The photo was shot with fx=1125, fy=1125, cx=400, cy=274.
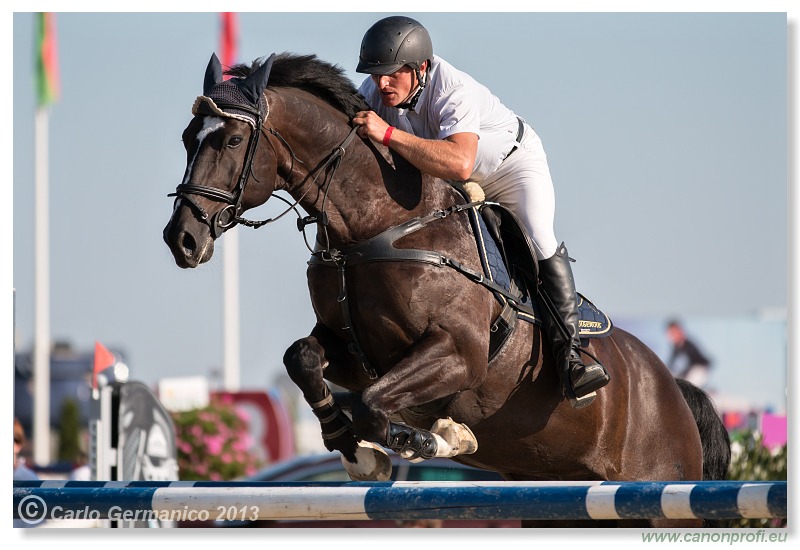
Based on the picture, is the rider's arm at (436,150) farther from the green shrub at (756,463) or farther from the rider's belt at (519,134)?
the green shrub at (756,463)

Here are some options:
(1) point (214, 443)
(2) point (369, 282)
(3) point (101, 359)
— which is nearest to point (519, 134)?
(2) point (369, 282)

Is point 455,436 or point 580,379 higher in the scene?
point 580,379

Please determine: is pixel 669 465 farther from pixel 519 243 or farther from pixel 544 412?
pixel 519 243

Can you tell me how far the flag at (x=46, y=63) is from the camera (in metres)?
17.3

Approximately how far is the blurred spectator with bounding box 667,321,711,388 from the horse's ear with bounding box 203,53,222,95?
602 inches

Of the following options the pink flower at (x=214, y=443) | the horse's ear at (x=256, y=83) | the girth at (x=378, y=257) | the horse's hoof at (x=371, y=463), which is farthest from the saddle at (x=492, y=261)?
the pink flower at (x=214, y=443)

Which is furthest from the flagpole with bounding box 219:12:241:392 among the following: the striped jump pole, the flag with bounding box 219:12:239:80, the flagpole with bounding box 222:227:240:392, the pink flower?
the striped jump pole

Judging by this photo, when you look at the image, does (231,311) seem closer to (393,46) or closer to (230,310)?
(230,310)

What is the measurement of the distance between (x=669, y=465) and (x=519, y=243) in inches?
52.9

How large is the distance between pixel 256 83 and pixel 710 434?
9.79 feet

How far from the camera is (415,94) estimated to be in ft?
15.4

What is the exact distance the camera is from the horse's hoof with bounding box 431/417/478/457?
4.48 meters

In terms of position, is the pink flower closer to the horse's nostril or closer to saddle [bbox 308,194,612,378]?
saddle [bbox 308,194,612,378]
